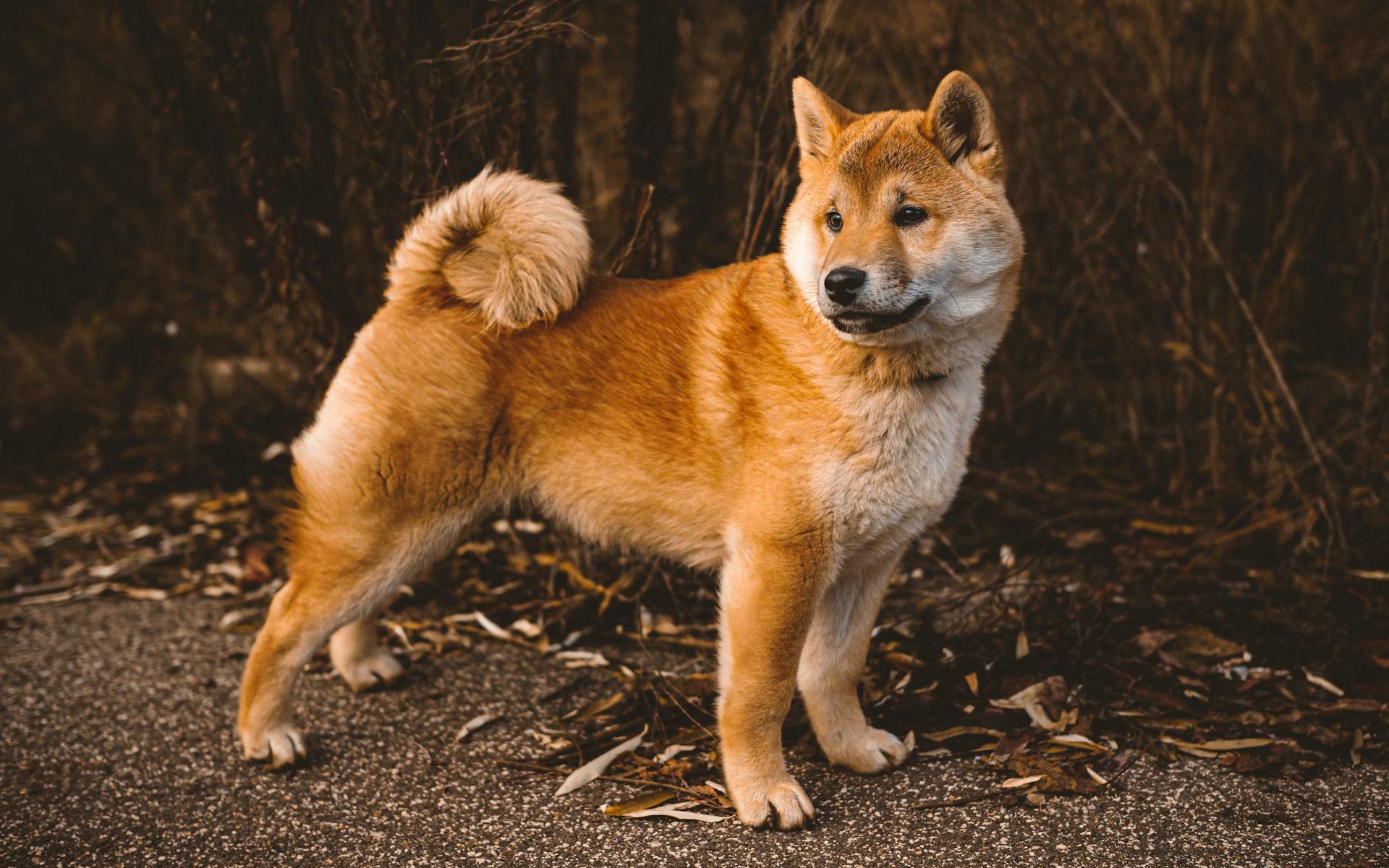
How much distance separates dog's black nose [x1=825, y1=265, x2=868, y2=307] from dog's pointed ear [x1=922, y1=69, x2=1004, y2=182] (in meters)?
0.58

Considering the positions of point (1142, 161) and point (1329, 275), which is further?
point (1329, 275)

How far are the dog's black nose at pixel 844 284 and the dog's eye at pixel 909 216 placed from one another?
290 mm

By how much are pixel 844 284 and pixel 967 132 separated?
71cm

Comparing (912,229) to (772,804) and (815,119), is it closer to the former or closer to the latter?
(815,119)

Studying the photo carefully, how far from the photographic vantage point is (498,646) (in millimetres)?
4348

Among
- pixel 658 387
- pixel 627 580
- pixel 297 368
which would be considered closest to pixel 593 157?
pixel 297 368

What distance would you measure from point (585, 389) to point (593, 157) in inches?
118

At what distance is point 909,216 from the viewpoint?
298cm

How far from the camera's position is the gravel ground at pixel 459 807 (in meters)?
2.96

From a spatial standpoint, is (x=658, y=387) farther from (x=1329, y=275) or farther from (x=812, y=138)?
(x=1329, y=275)

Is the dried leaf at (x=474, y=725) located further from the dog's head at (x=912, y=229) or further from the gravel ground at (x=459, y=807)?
the dog's head at (x=912, y=229)

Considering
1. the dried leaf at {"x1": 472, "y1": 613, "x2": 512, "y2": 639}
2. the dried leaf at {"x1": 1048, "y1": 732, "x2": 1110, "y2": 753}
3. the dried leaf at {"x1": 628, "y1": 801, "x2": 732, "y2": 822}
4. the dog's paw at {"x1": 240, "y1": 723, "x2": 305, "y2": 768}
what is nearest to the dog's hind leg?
the dog's paw at {"x1": 240, "y1": 723, "x2": 305, "y2": 768}

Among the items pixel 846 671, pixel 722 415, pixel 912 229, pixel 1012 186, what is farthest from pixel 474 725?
pixel 1012 186

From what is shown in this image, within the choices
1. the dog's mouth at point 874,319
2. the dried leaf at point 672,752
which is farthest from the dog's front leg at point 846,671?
the dog's mouth at point 874,319
